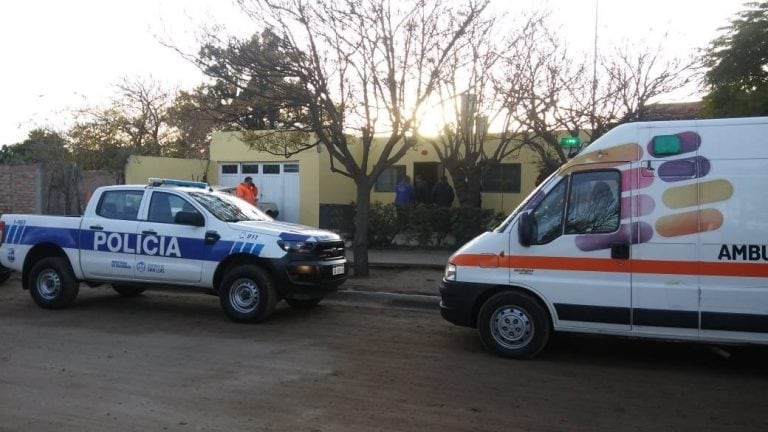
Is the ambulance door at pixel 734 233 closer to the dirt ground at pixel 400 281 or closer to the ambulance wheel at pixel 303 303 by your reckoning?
the dirt ground at pixel 400 281

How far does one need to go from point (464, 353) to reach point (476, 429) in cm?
243

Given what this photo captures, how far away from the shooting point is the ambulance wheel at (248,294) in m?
8.95

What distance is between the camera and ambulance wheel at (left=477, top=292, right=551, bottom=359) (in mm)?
7184

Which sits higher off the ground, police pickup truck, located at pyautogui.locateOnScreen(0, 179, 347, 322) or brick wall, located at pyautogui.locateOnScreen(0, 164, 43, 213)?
brick wall, located at pyautogui.locateOnScreen(0, 164, 43, 213)

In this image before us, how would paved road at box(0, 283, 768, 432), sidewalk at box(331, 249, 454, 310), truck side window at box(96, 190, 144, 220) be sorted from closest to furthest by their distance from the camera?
1. paved road at box(0, 283, 768, 432)
2. truck side window at box(96, 190, 144, 220)
3. sidewalk at box(331, 249, 454, 310)

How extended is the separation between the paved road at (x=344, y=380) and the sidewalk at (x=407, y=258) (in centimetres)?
502

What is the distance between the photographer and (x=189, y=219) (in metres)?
9.17

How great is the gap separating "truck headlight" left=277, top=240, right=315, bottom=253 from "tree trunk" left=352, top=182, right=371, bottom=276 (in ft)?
12.3

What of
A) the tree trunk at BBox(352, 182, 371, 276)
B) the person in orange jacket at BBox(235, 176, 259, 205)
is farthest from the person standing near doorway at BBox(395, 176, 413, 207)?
the tree trunk at BBox(352, 182, 371, 276)

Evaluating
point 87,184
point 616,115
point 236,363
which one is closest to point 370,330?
point 236,363

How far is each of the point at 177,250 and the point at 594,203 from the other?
551cm

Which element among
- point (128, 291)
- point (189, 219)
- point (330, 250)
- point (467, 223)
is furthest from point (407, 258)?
point (189, 219)

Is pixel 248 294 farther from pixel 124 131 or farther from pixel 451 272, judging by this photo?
pixel 124 131

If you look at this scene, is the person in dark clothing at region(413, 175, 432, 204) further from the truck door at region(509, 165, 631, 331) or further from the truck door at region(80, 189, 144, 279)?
the truck door at region(509, 165, 631, 331)
